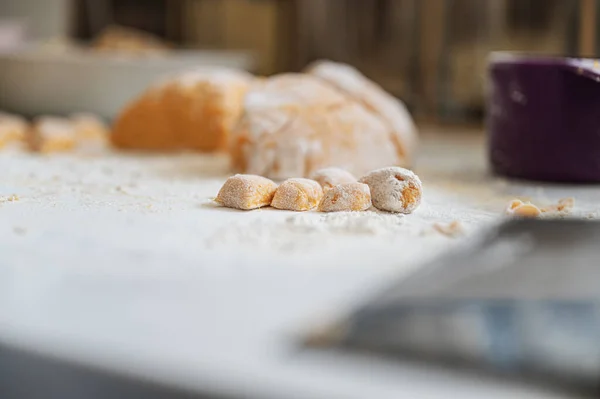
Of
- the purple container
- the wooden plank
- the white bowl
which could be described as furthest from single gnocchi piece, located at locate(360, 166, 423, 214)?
the wooden plank

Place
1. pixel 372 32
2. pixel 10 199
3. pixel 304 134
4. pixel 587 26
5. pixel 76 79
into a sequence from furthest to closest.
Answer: pixel 372 32
pixel 587 26
pixel 76 79
pixel 304 134
pixel 10 199

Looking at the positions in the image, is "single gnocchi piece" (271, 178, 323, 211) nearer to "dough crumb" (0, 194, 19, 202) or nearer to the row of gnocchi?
the row of gnocchi

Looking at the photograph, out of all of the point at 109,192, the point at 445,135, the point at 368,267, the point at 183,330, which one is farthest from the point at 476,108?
the point at 183,330

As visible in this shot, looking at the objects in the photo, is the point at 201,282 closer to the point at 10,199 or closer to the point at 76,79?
the point at 10,199

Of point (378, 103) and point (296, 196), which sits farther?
point (378, 103)

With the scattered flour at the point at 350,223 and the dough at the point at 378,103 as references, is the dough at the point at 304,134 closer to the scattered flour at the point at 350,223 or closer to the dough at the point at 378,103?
the dough at the point at 378,103

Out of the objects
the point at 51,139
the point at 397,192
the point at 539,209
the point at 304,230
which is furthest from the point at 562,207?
the point at 51,139

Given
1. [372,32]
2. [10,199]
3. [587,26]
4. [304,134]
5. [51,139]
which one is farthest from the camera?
[372,32]
